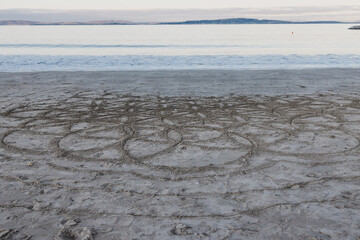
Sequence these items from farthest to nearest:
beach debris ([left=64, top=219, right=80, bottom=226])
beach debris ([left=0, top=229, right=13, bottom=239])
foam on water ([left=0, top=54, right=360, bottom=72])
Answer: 1. foam on water ([left=0, top=54, right=360, bottom=72])
2. beach debris ([left=64, top=219, right=80, bottom=226])
3. beach debris ([left=0, top=229, right=13, bottom=239])

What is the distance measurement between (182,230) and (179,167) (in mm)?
1362

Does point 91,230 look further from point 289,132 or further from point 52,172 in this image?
point 289,132

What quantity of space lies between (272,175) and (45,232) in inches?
95.1

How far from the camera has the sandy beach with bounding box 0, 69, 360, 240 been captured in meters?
2.94

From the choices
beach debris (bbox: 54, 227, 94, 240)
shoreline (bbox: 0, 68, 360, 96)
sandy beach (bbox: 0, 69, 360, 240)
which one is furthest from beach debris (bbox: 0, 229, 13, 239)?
shoreline (bbox: 0, 68, 360, 96)

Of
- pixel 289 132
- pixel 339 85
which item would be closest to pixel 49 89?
pixel 289 132

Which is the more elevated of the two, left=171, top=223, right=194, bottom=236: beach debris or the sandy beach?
left=171, top=223, right=194, bottom=236: beach debris

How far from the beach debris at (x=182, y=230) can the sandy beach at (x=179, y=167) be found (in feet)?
0.05

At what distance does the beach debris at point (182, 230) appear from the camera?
9.20ft

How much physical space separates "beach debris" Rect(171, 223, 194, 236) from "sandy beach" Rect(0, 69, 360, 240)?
0.05ft

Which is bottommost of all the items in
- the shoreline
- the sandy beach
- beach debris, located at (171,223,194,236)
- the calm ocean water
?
the calm ocean water

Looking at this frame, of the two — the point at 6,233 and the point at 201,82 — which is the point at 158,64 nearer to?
the point at 201,82

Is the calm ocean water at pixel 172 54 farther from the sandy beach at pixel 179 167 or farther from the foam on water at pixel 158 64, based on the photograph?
the sandy beach at pixel 179 167

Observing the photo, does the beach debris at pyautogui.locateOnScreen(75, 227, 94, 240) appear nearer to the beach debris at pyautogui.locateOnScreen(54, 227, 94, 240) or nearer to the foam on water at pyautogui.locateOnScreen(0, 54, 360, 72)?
the beach debris at pyautogui.locateOnScreen(54, 227, 94, 240)
